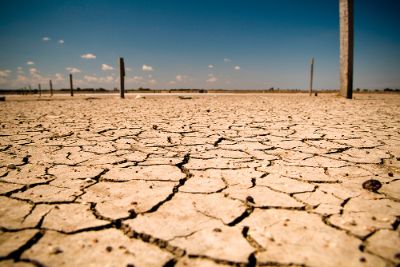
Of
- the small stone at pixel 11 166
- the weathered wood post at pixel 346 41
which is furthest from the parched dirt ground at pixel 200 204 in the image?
the weathered wood post at pixel 346 41

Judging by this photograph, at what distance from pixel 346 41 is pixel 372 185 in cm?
684

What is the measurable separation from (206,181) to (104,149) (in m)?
1.22

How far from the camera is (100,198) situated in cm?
134

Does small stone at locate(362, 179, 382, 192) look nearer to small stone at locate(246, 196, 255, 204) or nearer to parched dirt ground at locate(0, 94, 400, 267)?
parched dirt ground at locate(0, 94, 400, 267)

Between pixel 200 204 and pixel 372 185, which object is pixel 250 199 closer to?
pixel 200 204

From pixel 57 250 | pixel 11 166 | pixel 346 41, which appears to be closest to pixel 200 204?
pixel 57 250

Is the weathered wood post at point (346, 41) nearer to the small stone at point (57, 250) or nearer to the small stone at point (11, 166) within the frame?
the small stone at point (11, 166)

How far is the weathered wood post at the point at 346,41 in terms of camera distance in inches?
265

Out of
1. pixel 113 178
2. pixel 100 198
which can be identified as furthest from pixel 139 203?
pixel 113 178

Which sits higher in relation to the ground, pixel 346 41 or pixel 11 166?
pixel 346 41

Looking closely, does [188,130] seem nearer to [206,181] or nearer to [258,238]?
[206,181]

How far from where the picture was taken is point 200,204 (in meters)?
1.28

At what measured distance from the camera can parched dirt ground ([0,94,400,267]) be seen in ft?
2.99

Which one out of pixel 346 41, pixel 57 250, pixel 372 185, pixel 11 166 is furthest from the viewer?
pixel 346 41
